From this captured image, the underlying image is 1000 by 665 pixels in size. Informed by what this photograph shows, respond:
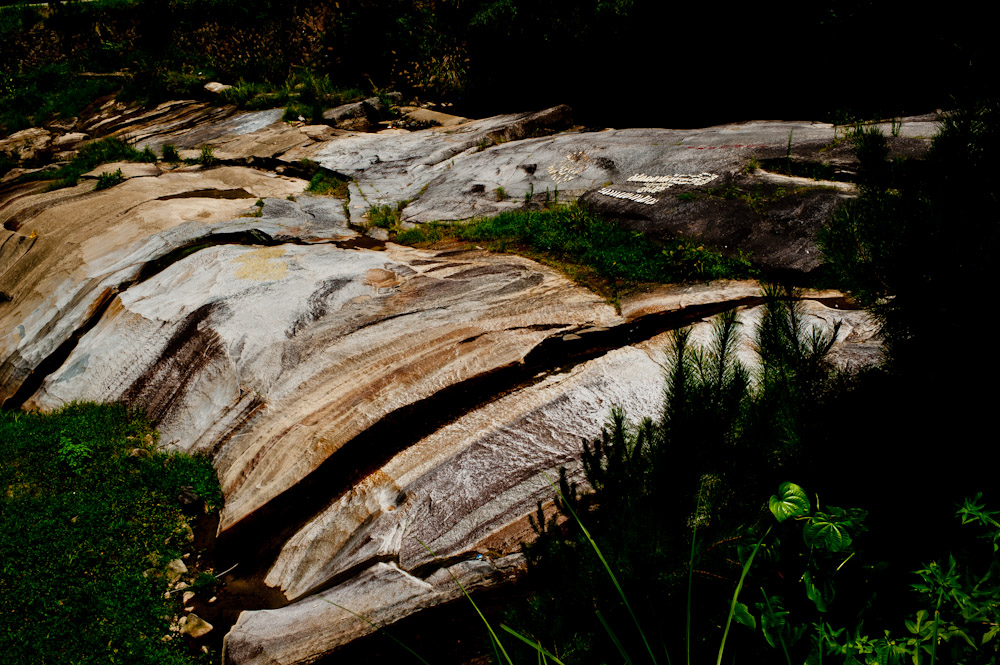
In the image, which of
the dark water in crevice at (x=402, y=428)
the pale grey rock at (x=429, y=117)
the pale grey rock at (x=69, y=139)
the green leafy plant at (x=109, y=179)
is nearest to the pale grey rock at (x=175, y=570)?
the dark water in crevice at (x=402, y=428)

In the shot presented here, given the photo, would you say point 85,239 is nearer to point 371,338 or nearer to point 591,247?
point 371,338

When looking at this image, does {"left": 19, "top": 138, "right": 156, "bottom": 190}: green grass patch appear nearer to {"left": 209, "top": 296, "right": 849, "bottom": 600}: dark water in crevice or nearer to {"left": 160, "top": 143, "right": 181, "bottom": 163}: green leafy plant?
{"left": 160, "top": 143, "right": 181, "bottom": 163}: green leafy plant

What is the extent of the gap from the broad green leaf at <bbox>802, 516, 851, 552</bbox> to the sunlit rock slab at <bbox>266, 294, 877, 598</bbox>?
1746 mm

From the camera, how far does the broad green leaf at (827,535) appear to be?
5.04ft

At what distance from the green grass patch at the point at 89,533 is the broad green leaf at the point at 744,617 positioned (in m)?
2.82

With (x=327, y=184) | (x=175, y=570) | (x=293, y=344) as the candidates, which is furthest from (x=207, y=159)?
(x=175, y=570)

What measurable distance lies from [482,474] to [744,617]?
7.08ft

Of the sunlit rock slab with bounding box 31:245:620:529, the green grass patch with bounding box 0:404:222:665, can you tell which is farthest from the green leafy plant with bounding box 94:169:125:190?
the green grass patch with bounding box 0:404:222:665

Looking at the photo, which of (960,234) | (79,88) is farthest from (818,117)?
(79,88)

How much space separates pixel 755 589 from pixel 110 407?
4.77 metres

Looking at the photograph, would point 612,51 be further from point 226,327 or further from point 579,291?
point 226,327

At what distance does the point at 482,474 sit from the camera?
3.60 metres

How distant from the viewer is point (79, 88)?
1334 cm

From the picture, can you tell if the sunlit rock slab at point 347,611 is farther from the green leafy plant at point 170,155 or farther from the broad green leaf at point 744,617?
the green leafy plant at point 170,155
